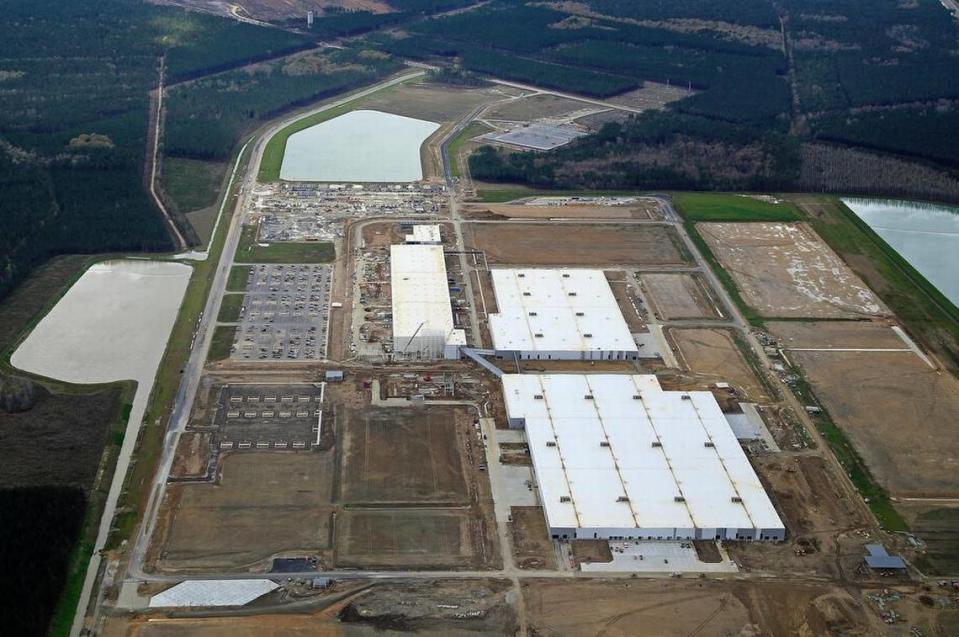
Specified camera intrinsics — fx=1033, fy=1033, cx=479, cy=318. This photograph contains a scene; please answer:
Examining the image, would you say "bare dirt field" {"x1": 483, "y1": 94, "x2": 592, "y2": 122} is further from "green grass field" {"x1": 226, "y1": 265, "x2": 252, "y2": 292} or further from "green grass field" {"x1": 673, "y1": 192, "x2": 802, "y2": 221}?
"green grass field" {"x1": 226, "y1": 265, "x2": 252, "y2": 292}

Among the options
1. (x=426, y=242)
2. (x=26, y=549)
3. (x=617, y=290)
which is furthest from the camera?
(x=426, y=242)

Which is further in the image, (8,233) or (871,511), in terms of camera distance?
(8,233)

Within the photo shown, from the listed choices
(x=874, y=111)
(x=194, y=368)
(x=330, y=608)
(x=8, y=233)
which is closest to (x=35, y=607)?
(x=330, y=608)

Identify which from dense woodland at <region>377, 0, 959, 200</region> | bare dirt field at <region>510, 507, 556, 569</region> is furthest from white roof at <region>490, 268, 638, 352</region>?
dense woodland at <region>377, 0, 959, 200</region>

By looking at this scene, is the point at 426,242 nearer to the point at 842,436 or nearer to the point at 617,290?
the point at 617,290

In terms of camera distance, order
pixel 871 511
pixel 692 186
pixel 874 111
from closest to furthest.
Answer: pixel 871 511, pixel 692 186, pixel 874 111

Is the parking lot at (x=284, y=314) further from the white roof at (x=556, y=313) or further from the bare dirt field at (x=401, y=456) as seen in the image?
the white roof at (x=556, y=313)

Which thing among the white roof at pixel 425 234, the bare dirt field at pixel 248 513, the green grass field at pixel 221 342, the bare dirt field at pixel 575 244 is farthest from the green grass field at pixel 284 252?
the bare dirt field at pixel 248 513

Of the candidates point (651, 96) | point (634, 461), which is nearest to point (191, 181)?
point (634, 461)
